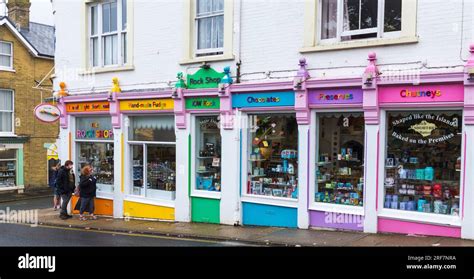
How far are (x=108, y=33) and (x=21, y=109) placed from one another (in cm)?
1341

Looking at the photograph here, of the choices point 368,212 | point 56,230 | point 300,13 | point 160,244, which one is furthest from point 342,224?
point 56,230

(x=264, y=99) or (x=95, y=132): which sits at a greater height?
(x=264, y=99)

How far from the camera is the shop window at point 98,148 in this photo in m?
15.6

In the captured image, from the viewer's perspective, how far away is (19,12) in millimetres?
28266

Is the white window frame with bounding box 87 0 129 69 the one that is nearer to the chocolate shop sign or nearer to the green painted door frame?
the green painted door frame

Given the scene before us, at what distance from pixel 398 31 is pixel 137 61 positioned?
766 centimetres

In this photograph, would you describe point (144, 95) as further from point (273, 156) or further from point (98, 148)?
point (273, 156)

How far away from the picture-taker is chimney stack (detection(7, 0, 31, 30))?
28062 millimetres

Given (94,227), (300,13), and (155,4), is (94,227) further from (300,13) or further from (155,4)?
(300,13)

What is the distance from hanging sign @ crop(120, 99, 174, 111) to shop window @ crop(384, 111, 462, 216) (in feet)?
20.3

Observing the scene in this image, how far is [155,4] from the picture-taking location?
540 inches

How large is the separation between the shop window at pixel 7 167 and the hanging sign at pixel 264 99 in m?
18.5

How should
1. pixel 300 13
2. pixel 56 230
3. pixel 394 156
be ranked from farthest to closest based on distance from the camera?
pixel 56 230 → pixel 300 13 → pixel 394 156
